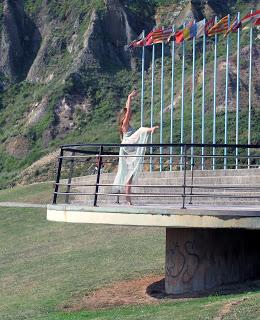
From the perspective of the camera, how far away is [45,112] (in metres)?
68.1

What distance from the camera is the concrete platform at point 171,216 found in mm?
16250

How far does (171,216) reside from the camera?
1661 cm

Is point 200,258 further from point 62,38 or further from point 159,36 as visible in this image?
point 62,38

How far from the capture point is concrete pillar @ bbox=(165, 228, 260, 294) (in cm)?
1809

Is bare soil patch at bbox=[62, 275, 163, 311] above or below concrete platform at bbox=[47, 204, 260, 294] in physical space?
below

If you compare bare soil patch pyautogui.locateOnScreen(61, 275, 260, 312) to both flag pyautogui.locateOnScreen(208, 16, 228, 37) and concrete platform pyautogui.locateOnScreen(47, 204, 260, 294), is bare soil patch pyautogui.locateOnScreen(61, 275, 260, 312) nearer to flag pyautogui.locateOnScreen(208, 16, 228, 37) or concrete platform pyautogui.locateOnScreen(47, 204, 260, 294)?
concrete platform pyautogui.locateOnScreen(47, 204, 260, 294)

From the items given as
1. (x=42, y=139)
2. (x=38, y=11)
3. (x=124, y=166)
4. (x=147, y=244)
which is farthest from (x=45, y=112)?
(x=124, y=166)

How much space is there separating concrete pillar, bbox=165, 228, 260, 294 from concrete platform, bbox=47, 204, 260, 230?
1.36 meters

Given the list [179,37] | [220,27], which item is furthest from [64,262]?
[179,37]

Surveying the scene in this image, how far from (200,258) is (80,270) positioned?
16.1 feet

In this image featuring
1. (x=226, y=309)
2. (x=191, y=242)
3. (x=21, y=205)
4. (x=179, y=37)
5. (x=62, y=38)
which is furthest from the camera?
(x=62, y=38)

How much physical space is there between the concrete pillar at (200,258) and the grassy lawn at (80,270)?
0.60m

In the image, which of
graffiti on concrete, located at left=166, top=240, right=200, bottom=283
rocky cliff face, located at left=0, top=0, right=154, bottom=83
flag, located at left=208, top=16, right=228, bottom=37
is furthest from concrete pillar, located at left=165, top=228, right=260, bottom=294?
rocky cliff face, located at left=0, top=0, right=154, bottom=83

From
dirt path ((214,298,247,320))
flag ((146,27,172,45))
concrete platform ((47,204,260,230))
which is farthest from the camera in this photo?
flag ((146,27,172,45))
